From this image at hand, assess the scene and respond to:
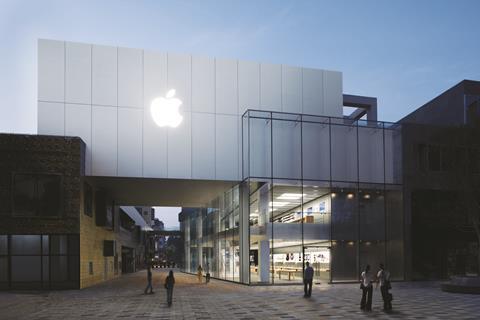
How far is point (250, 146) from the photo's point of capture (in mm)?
32500

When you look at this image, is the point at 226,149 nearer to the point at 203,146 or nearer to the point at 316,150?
the point at 203,146

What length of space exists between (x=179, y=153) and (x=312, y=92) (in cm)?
1076

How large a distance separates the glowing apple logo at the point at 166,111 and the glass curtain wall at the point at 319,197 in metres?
4.64

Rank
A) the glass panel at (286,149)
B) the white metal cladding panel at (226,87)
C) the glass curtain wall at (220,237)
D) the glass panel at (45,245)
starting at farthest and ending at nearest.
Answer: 1. the glass curtain wall at (220,237)
2. the white metal cladding panel at (226,87)
3. the glass panel at (286,149)
4. the glass panel at (45,245)

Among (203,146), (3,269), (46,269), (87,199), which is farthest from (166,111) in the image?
(3,269)

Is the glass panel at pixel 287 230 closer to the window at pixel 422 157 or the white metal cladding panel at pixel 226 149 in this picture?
the white metal cladding panel at pixel 226 149

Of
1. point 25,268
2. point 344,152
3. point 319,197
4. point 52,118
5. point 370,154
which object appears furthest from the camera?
point 370,154

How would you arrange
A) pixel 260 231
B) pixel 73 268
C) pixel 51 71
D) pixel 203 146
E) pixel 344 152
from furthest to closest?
pixel 344 152
pixel 203 146
pixel 260 231
pixel 51 71
pixel 73 268

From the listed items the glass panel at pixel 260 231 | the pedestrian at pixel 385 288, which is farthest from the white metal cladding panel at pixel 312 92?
the pedestrian at pixel 385 288

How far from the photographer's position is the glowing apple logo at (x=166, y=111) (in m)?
32.1

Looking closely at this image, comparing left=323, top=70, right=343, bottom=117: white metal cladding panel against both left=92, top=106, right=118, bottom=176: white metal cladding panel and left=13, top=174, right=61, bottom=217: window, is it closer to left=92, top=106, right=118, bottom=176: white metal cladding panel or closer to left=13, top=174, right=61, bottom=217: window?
left=92, top=106, right=118, bottom=176: white metal cladding panel

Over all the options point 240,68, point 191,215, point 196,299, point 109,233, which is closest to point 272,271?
point 196,299

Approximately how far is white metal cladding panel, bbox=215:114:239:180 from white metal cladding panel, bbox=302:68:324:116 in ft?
18.4

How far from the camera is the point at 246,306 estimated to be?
1964 cm
